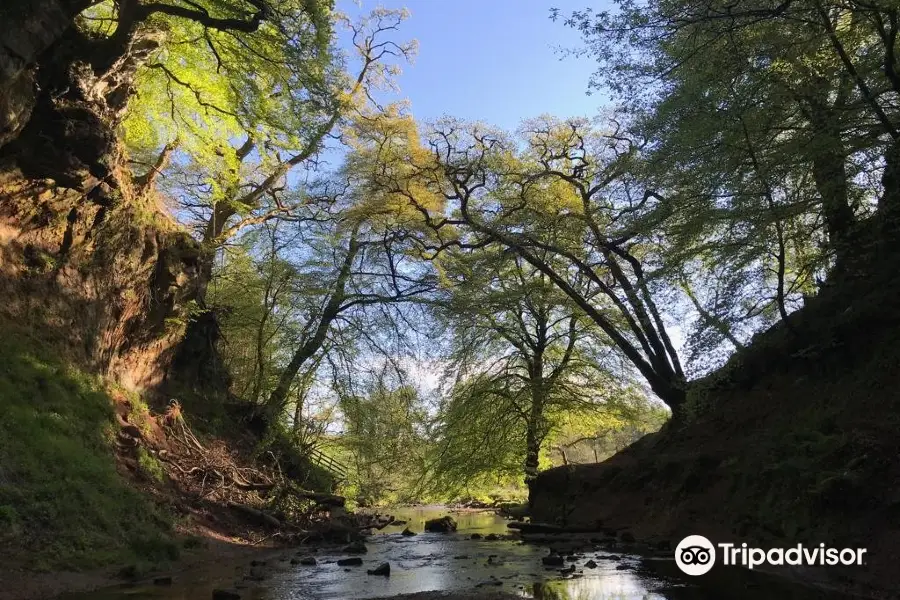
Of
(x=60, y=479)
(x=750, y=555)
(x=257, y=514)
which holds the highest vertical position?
(x=60, y=479)

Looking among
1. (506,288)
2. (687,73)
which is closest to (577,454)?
(506,288)

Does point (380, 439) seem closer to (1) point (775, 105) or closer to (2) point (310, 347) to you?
(2) point (310, 347)

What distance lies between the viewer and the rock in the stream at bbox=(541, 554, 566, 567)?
10383mm

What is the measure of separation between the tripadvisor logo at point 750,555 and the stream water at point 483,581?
45 centimetres

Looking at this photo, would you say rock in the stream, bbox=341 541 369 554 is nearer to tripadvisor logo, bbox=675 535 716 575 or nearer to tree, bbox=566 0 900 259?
tripadvisor logo, bbox=675 535 716 575

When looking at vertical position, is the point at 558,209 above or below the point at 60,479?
above

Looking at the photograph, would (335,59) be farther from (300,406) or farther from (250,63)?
(300,406)

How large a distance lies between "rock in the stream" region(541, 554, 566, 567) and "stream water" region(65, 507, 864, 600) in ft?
0.55

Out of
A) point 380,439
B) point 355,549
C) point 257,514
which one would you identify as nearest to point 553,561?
point 355,549

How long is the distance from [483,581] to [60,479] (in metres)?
7.07

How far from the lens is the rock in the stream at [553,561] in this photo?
10383 millimetres

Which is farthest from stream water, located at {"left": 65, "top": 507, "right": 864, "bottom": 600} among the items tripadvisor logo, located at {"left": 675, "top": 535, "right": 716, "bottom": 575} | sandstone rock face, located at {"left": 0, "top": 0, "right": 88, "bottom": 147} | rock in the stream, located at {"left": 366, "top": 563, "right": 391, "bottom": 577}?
sandstone rock face, located at {"left": 0, "top": 0, "right": 88, "bottom": 147}

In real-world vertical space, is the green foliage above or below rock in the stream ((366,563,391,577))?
above

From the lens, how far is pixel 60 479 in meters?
9.07
